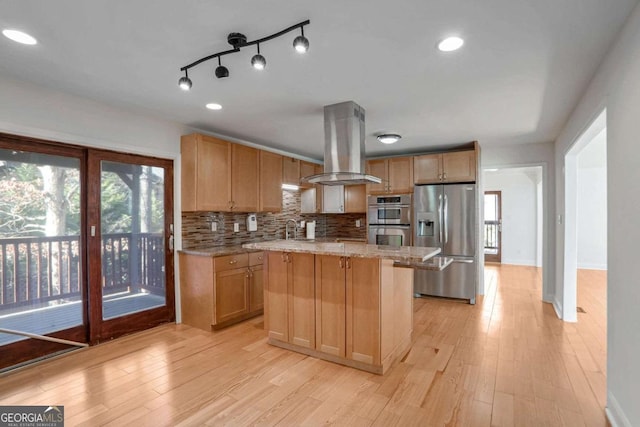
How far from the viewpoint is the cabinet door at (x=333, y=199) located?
583 centimetres

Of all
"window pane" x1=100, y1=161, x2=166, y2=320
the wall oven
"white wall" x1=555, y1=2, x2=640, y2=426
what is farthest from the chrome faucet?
"white wall" x1=555, y1=2, x2=640, y2=426

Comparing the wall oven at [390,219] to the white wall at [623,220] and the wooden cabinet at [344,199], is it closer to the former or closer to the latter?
the wooden cabinet at [344,199]

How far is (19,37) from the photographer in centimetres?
193

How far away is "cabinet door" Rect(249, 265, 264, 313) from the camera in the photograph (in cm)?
394

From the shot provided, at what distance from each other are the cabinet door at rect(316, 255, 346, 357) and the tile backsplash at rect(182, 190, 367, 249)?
1.96m

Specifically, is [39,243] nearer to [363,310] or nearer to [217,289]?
[217,289]

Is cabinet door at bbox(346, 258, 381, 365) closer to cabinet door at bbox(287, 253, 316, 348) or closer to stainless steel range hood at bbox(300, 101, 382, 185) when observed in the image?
cabinet door at bbox(287, 253, 316, 348)

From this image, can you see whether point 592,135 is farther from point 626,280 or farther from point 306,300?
point 306,300

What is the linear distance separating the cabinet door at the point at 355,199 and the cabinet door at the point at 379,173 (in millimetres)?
286

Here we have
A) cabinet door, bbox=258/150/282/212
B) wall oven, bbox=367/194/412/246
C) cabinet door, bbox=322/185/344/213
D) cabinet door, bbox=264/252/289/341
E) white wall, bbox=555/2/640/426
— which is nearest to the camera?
white wall, bbox=555/2/640/426

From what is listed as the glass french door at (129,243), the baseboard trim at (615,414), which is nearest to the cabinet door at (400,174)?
the glass french door at (129,243)

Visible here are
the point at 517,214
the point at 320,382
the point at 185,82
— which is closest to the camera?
the point at 185,82

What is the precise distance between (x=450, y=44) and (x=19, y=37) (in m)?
2.69

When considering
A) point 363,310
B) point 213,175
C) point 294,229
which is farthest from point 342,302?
point 294,229
